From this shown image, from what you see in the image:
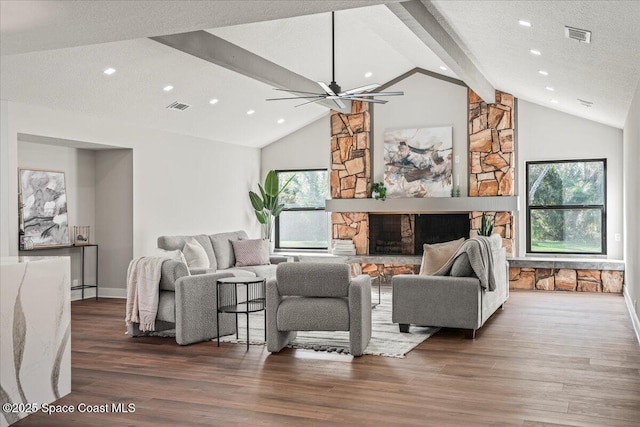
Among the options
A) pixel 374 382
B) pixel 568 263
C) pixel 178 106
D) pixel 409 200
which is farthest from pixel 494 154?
pixel 374 382

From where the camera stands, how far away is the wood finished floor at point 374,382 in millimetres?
3850

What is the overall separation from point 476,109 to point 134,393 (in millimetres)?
7826

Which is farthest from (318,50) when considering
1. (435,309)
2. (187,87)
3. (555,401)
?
(555,401)

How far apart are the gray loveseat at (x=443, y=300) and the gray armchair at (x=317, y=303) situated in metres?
Result: 0.92

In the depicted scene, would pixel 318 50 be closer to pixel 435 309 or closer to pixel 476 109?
pixel 476 109

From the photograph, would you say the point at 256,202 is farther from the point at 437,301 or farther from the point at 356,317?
the point at 356,317

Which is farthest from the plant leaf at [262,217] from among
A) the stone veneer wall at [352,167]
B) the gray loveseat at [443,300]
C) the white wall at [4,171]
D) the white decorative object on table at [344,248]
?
the gray loveseat at [443,300]

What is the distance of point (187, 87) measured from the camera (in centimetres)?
824

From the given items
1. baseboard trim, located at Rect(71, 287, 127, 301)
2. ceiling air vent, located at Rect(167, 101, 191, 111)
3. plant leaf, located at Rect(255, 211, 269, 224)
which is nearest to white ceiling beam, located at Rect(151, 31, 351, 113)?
ceiling air vent, located at Rect(167, 101, 191, 111)

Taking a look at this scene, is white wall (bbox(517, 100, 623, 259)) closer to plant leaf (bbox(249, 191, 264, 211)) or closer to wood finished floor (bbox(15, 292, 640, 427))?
wood finished floor (bbox(15, 292, 640, 427))

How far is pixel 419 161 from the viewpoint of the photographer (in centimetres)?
1086

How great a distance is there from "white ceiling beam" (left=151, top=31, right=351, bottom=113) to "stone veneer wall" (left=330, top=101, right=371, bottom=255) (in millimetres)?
2189

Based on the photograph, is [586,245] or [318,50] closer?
[318,50]

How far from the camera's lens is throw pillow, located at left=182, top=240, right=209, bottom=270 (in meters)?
7.98
